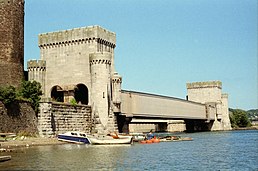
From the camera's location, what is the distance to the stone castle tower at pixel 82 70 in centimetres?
6544

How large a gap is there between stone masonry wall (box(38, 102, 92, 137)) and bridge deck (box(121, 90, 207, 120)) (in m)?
8.14

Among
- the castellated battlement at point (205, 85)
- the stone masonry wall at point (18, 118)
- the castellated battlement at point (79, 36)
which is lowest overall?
the stone masonry wall at point (18, 118)

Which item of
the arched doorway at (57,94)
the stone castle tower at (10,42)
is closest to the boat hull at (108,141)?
the stone castle tower at (10,42)

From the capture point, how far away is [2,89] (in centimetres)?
4997

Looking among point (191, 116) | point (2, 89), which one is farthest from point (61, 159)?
point (191, 116)

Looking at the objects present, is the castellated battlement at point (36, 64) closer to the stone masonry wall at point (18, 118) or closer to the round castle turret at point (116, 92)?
the round castle turret at point (116, 92)

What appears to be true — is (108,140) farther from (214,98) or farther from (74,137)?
(214,98)

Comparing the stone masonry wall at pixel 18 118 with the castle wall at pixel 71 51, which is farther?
the castle wall at pixel 71 51

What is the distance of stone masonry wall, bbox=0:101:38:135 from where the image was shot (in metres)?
49.5

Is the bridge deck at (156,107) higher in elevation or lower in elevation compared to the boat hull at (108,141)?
higher

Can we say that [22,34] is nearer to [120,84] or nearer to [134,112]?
[120,84]

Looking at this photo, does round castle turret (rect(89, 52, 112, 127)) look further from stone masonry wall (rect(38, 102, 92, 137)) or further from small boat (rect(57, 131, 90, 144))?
small boat (rect(57, 131, 90, 144))

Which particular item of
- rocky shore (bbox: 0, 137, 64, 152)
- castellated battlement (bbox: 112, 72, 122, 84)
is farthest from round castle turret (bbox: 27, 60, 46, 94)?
rocky shore (bbox: 0, 137, 64, 152)

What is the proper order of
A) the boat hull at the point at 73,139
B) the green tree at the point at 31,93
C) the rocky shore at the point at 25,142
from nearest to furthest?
the rocky shore at the point at 25,142
the boat hull at the point at 73,139
the green tree at the point at 31,93
